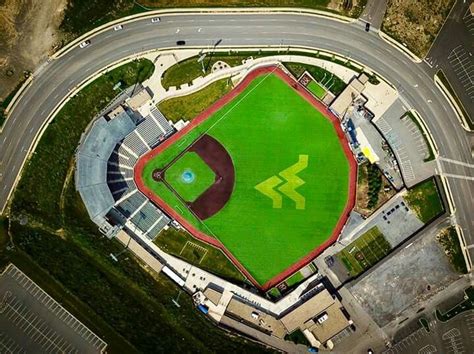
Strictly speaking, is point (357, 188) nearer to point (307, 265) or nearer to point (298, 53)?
point (307, 265)

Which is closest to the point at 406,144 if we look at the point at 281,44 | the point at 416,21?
the point at 416,21

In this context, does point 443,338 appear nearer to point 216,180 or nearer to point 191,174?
point 216,180

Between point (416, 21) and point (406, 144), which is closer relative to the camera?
point (406, 144)

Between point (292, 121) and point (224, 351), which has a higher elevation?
point (292, 121)

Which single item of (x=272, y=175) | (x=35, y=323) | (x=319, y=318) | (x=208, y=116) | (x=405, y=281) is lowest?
(x=405, y=281)

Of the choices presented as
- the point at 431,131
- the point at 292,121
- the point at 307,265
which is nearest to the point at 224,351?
the point at 307,265

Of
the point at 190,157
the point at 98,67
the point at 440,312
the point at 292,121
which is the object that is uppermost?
the point at 98,67

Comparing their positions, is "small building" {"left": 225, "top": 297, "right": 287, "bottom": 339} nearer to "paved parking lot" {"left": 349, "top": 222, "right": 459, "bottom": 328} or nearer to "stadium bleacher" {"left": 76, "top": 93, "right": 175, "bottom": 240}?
"paved parking lot" {"left": 349, "top": 222, "right": 459, "bottom": 328}

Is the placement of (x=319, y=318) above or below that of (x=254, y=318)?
below
